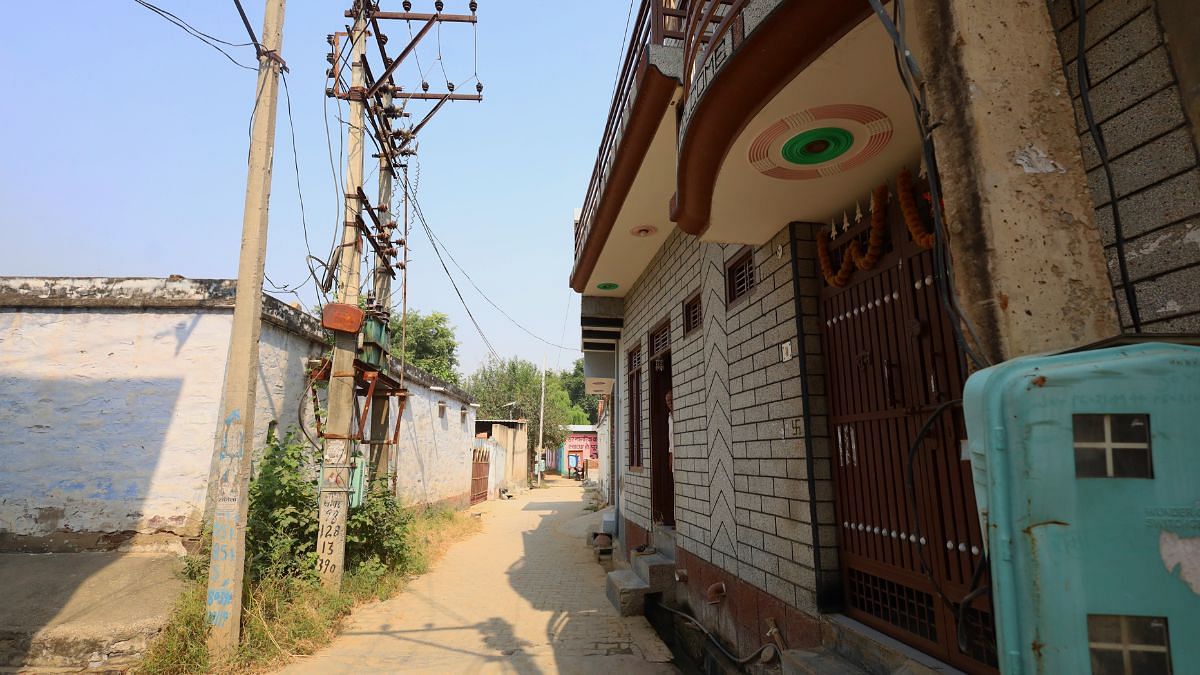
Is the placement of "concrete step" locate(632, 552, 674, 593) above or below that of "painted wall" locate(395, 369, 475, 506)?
below

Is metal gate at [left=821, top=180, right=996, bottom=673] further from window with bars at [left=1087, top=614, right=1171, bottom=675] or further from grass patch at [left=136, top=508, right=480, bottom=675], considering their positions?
grass patch at [left=136, top=508, right=480, bottom=675]

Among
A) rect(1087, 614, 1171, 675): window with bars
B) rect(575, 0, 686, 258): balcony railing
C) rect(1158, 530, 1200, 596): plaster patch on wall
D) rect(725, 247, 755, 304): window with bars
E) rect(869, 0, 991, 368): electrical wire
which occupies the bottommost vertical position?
rect(1087, 614, 1171, 675): window with bars

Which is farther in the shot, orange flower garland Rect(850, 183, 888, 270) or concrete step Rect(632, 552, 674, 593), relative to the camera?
concrete step Rect(632, 552, 674, 593)

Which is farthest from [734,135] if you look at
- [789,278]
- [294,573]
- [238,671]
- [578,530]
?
[578,530]

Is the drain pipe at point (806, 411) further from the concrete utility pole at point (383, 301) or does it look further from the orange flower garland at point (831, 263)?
the concrete utility pole at point (383, 301)

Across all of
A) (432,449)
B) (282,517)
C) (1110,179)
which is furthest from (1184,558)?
(432,449)

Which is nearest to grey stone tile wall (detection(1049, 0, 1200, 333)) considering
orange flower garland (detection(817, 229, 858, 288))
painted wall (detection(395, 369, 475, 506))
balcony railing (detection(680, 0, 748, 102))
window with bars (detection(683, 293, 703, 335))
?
balcony railing (detection(680, 0, 748, 102))

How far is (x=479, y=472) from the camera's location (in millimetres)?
18156

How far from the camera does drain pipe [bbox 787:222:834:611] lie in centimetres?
355

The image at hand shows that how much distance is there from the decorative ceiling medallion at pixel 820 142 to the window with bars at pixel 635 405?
5.36 metres

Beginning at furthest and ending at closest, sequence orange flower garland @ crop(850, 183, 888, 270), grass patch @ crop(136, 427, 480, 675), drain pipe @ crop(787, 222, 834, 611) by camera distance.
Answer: grass patch @ crop(136, 427, 480, 675) < drain pipe @ crop(787, 222, 834, 611) < orange flower garland @ crop(850, 183, 888, 270)

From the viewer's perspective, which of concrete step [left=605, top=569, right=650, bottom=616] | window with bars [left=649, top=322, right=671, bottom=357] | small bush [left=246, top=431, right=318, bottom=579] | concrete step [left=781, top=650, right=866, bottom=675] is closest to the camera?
concrete step [left=781, top=650, right=866, bottom=675]

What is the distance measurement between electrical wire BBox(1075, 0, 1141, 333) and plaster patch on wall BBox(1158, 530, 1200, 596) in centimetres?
83

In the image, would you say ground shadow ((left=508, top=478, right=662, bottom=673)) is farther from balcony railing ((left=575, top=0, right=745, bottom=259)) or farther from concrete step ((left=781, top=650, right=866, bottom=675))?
balcony railing ((left=575, top=0, right=745, bottom=259))
